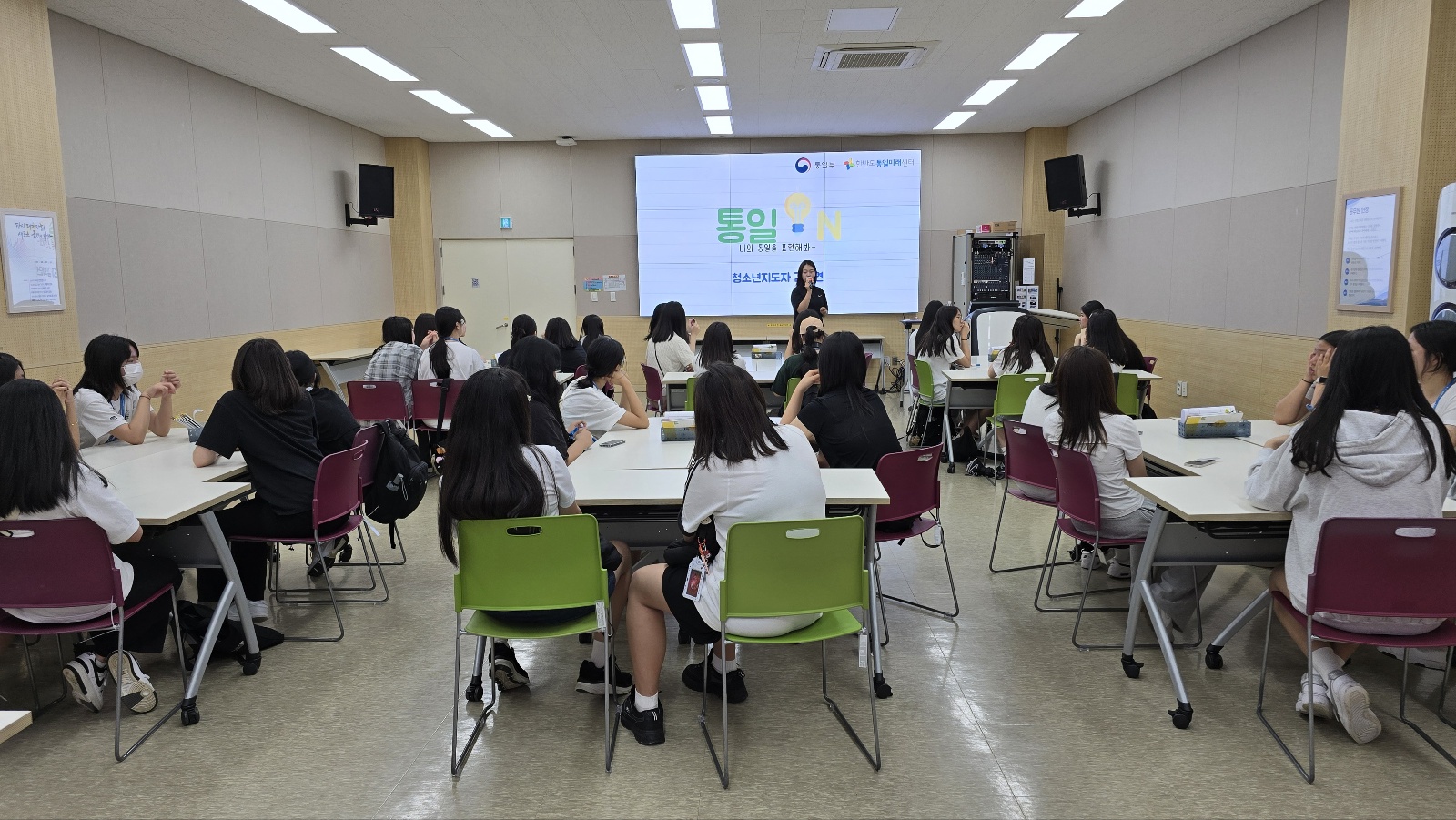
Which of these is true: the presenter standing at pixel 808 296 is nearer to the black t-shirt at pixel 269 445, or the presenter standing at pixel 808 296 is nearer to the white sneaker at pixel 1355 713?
the black t-shirt at pixel 269 445

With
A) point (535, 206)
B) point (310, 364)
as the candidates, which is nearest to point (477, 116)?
point (535, 206)

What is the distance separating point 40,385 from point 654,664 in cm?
206

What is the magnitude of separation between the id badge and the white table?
1.74m

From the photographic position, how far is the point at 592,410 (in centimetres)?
455

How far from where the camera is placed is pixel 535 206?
12016 millimetres

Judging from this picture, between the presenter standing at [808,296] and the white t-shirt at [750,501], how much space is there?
7001 mm

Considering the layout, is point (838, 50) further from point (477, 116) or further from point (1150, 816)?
point (1150, 816)

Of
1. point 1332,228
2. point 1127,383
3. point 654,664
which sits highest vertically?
point 1332,228

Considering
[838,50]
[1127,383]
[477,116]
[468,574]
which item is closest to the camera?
[468,574]

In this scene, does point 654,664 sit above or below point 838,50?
below

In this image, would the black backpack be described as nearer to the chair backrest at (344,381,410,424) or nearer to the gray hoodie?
the chair backrest at (344,381,410,424)

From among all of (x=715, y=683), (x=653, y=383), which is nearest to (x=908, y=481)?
(x=715, y=683)

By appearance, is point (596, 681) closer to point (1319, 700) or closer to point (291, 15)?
point (1319, 700)

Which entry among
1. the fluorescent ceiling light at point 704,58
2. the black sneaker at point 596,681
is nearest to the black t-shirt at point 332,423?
the black sneaker at point 596,681
